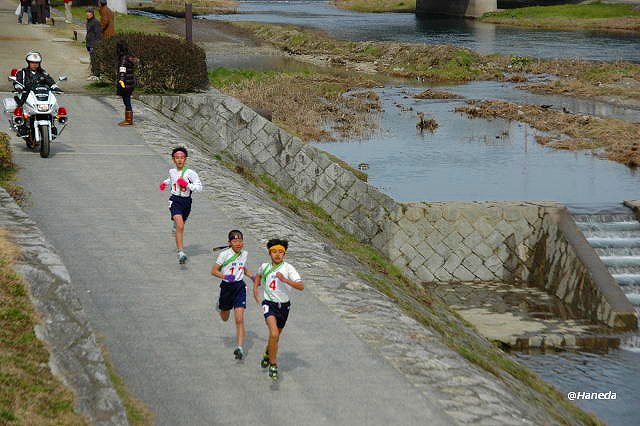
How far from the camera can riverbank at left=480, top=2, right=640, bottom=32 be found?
275 ft

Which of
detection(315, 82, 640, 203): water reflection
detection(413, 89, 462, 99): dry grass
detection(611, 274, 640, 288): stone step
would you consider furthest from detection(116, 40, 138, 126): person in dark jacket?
detection(413, 89, 462, 99): dry grass

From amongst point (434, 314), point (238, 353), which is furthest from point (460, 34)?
point (238, 353)

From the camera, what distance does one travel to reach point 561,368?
18.5 m

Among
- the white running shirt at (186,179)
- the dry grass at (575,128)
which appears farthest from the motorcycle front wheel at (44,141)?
the dry grass at (575,128)

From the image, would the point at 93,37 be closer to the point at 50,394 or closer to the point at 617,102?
the point at 50,394

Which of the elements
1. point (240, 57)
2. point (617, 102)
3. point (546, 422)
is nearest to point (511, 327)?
point (546, 422)

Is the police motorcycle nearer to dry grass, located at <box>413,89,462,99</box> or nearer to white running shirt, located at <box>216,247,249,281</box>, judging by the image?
white running shirt, located at <box>216,247,249,281</box>

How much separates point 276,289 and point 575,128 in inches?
1221

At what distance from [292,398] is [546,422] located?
11.6 ft

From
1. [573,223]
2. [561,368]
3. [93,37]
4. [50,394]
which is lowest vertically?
[561,368]

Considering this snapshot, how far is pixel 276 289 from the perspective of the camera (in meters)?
10.0

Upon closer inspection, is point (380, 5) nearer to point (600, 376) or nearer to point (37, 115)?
point (37, 115)

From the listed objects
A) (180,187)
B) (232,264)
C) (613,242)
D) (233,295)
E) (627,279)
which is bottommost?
(627,279)

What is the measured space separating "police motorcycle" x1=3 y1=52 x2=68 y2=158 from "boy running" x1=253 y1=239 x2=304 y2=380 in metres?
10.3
